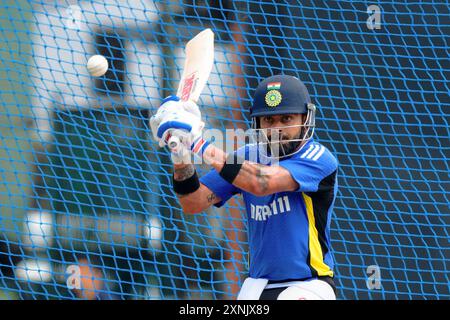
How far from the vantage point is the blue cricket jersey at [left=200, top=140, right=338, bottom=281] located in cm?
404

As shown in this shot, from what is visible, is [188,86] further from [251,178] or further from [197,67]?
[251,178]

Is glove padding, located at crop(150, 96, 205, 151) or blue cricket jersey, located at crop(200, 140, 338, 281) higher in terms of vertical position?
glove padding, located at crop(150, 96, 205, 151)

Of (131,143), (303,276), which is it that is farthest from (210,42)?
(131,143)

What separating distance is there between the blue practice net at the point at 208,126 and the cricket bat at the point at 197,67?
1.69 metres

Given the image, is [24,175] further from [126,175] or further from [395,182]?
[395,182]

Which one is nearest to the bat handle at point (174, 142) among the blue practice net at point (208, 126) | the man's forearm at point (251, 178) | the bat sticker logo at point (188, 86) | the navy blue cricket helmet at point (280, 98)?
the man's forearm at point (251, 178)

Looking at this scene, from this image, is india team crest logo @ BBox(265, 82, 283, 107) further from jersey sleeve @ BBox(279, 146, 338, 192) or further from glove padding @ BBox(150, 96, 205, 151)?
glove padding @ BBox(150, 96, 205, 151)

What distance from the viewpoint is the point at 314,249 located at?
4.06 m

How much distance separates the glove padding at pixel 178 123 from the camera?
3783mm

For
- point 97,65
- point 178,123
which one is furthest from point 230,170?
point 97,65

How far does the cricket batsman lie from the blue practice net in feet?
5.65

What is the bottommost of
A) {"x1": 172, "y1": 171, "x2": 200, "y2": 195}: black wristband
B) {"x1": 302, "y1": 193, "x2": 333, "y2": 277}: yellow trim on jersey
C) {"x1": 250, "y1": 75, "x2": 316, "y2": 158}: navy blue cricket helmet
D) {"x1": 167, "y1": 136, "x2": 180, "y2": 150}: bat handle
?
{"x1": 302, "y1": 193, "x2": 333, "y2": 277}: yellow trim on jersey

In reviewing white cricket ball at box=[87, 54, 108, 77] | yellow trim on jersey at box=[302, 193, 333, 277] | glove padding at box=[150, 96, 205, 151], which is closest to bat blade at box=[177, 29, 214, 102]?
glove padding at box=[150, 96, 205, 151]
